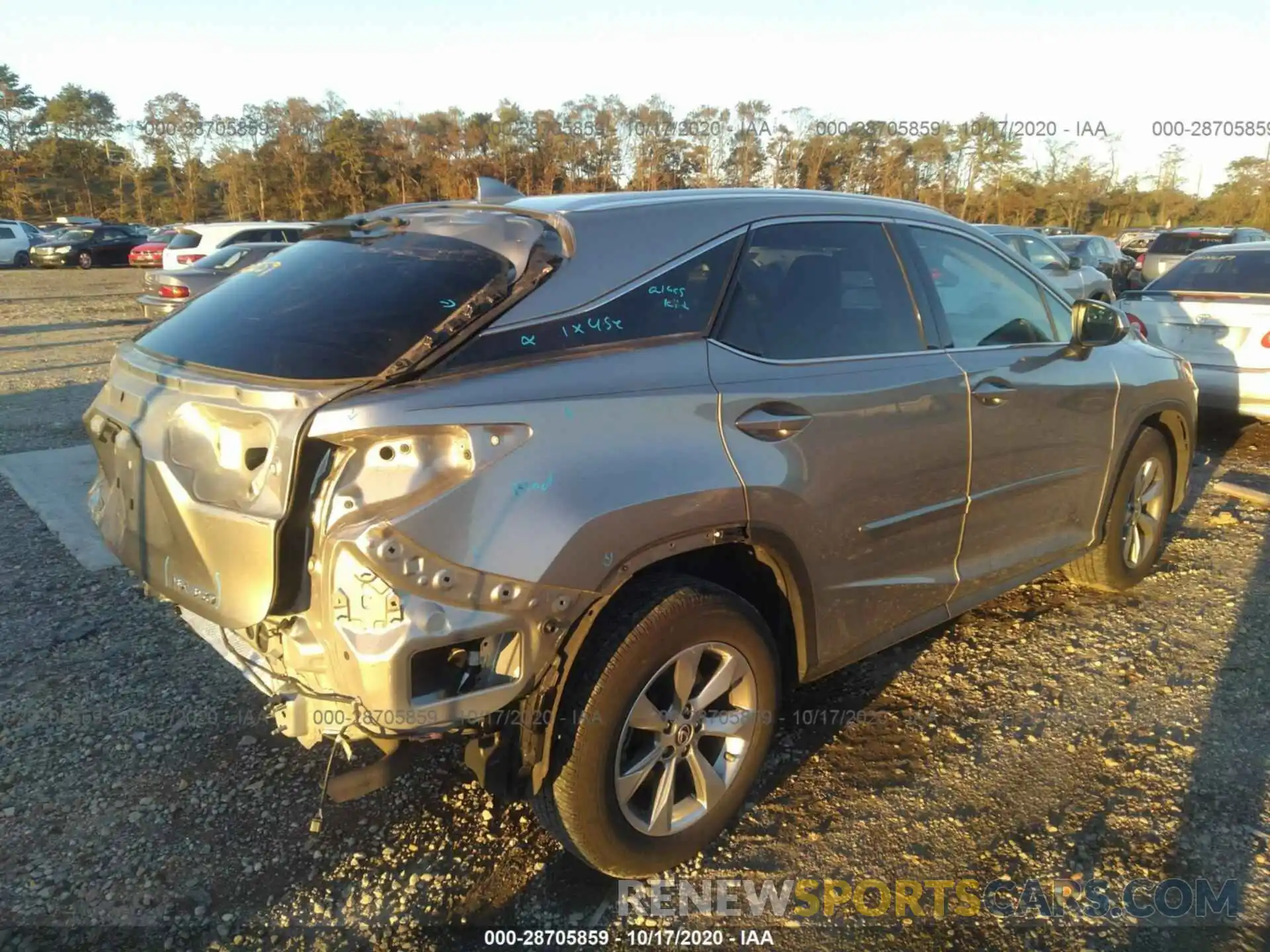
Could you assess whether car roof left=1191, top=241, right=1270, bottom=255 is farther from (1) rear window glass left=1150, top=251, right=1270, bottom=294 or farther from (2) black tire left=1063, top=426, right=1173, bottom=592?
(2) black tire left=1063, top=426, right=1173, bottom=592

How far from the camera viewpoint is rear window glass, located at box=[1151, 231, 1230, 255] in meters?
18.3

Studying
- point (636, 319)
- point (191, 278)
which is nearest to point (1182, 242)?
point (191, 278)

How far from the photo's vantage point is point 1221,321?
7.38 m

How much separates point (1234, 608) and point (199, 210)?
51441mm

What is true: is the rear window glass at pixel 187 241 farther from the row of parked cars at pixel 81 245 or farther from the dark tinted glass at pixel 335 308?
the dark tinted glass at pixel 335 308

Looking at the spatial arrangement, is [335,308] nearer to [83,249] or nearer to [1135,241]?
[83,249]

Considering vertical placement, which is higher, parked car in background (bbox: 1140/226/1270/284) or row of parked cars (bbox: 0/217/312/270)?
parked car in background (bbox: 1140/226/1270/284)

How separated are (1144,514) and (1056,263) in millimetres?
9139

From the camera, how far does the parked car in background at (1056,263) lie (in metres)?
12.5

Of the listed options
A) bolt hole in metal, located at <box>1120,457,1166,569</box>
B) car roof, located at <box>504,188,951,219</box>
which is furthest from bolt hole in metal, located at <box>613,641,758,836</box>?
bolt hole in metal, located at <box>1120,457,1166,569</box>

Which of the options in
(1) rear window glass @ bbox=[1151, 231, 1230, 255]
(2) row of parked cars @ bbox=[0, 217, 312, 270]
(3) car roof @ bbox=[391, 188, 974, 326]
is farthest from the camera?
(2) row of parked cars @ bbox=[0, 217, 312, 270]

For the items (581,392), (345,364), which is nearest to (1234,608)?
(581,392)

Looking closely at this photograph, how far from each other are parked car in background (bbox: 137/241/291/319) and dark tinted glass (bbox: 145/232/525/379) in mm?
9346

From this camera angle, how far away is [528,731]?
89.9 inches
